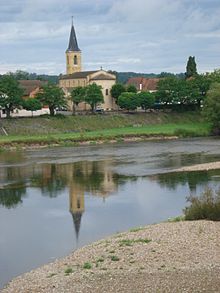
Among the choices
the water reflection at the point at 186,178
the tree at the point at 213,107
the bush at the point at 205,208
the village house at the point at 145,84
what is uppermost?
the village house at the point at 145,84

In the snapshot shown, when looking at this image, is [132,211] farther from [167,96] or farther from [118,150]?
[167,96]

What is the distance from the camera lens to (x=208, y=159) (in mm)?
45156

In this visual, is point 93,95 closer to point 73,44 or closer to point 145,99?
point 145,99

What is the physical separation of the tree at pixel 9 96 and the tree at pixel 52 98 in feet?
11.9

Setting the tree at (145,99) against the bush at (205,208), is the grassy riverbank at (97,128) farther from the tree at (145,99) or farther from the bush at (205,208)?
the bush at (205,208)

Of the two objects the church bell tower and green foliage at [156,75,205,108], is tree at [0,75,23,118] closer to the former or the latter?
green foliage at [156,75,205,108]

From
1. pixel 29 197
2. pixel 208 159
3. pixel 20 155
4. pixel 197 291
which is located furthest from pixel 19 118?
pixel 197 291

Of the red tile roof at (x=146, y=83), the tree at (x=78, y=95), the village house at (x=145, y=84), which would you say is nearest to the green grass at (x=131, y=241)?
the tree at (x=78, y=95)

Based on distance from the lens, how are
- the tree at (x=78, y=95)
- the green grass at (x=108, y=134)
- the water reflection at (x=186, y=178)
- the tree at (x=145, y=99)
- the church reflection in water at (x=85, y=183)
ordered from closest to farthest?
the church reflection in water at (x=85, y=183) → the water reflection at (x=186, y=178) → the green grass at (x=108, y=134) → the tree at (x=145, y=99) → the tree at (x=78, y=95)

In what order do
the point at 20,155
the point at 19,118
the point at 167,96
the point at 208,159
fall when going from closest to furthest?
the point at 208,159
the point at 20,155
the point at 19,118
the point at 167,96

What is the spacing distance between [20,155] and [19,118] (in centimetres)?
1753

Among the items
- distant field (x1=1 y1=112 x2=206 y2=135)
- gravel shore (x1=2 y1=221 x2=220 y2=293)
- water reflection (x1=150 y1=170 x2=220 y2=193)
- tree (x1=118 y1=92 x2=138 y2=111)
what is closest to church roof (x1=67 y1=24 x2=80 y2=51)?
tree (x1=118 y1=92 x2=138 y2=111)

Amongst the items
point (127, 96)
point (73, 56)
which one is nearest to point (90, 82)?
point (127, 96)

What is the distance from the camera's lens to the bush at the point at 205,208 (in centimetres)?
2212
